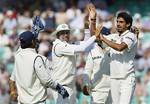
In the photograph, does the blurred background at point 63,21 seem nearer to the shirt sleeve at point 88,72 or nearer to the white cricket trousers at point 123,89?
the shirt sleeve at point 88,72

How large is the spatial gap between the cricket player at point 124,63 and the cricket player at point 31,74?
1.50m

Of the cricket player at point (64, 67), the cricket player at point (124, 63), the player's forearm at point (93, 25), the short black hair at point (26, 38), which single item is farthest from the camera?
the cricket player at point (64, 67)

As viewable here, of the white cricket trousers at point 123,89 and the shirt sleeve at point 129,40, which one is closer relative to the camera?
the shirt sleeve at point 129,40

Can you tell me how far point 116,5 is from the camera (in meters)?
25.5

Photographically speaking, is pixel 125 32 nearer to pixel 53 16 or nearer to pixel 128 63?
pixel 128 63

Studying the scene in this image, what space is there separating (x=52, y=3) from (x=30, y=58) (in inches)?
527

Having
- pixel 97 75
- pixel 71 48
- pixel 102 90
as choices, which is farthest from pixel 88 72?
pixel 71 48

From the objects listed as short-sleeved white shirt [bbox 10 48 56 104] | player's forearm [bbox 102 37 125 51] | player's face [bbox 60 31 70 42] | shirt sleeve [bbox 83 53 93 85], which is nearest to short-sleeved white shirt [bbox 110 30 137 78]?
player's forearm [bbox 102 37 125 51]

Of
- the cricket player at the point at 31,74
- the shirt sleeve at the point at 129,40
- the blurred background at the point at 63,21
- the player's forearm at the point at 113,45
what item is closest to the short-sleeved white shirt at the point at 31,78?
the cricket player at the point at 31,74

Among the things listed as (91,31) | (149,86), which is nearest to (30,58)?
(91,31)

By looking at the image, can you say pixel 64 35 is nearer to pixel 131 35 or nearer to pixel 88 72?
pixel 88 72

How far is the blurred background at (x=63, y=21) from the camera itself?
19375mm

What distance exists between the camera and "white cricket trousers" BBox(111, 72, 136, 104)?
42.2 ft

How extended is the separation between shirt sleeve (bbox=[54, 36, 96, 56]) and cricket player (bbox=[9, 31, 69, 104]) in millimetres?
1035
